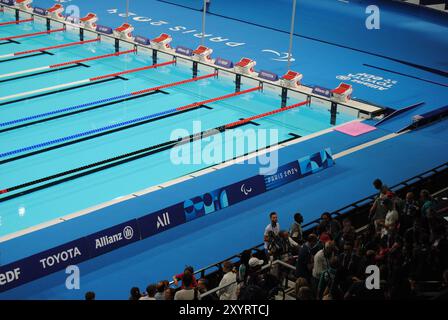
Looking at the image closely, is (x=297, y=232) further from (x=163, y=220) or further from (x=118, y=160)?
(x=118, y=160)

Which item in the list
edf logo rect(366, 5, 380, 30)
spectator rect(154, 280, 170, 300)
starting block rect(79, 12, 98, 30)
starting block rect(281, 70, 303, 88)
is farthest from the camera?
edf logo rect(366, 5, 380, 30)

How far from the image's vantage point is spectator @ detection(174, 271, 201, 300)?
29.2 ft

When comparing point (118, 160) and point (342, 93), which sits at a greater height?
point (342, 93)

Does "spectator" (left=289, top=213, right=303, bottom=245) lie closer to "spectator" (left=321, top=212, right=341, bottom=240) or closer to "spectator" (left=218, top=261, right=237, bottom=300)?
"spectator" (left=321, top=212, right=341, bottom=240)

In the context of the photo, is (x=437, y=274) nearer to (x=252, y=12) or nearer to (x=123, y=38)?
(x=123, y=38)

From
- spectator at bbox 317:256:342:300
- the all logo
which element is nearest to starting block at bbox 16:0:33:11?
the all logo

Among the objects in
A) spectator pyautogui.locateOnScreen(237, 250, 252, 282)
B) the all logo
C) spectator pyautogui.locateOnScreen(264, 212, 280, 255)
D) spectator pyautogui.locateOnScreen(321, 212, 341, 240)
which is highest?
spectator pyautogui.locateOnScreen(237, 250, 252, 282)

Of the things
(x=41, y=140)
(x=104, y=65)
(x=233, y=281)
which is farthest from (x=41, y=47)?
(x=233, y=281)

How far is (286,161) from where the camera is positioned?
48.4 ft

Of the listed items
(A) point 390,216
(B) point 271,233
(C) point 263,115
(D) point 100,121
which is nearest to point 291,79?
(C) point 263,115

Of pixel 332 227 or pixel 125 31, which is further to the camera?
pixel 125 31

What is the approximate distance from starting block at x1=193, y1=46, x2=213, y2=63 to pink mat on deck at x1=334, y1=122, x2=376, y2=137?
4127mm

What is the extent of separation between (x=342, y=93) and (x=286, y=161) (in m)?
2.98

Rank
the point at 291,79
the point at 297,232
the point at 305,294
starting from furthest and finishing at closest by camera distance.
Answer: the point at 291,79, the point at 297,232, the point at 305,294
